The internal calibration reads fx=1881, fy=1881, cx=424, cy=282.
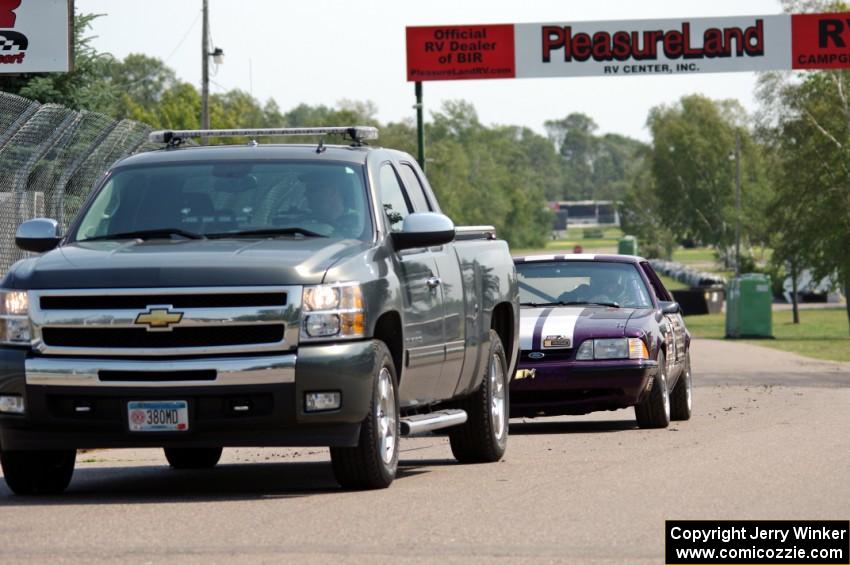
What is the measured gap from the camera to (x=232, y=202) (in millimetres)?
10641

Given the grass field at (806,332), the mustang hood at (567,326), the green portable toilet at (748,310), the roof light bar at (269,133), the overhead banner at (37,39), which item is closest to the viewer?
the roof light bar at (269,133)

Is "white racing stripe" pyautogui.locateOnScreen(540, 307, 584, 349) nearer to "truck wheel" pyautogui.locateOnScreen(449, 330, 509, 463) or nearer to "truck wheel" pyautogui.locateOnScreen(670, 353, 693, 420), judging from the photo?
"truck wheel" pyautogui.locateOnScreen(670, 353, 693, 420)

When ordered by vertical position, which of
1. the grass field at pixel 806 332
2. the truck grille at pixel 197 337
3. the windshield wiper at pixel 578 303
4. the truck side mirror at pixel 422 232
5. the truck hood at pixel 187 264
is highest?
the truck side mirror at pixel 422 232

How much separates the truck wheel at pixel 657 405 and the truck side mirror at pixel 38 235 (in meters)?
6.73

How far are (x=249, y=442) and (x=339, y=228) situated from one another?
4.93 feet

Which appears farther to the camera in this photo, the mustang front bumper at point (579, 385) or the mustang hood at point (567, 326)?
the mustang hood at point (567, 326)

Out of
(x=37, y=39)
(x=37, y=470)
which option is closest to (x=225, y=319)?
(x=37, y=470)

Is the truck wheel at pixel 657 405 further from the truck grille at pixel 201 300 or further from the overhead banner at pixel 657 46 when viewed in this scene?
the overhead banner at pixel 657 46

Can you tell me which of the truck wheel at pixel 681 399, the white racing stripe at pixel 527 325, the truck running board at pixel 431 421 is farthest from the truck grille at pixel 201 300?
the truck wheel at pixel 681 399

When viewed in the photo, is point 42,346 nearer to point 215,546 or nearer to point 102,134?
point 215,546

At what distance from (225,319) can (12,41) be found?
1490 cm

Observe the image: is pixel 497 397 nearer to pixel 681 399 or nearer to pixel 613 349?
pixel 613 349

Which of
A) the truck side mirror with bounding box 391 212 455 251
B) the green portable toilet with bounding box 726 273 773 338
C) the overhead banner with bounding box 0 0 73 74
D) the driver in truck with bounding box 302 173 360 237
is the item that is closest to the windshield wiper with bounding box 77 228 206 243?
the driver in truck with bounding box 302 173 360 237

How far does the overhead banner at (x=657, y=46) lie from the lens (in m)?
30.8
